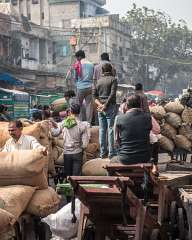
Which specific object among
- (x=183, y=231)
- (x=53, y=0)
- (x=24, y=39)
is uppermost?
(x=53, y=0)

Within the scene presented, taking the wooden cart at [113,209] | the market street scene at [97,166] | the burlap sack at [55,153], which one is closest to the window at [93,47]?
the market street scene at [97,166]

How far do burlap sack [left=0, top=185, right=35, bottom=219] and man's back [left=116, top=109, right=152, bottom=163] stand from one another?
3.96ft

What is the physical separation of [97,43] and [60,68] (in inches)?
129

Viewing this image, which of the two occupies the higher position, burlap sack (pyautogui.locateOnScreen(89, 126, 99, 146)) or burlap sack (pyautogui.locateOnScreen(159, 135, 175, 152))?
burlap sack (pyautogui.locateOnScreen(89, 126, 99, 146))

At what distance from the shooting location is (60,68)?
39969 mm

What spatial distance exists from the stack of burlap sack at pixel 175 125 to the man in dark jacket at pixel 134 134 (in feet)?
17.0

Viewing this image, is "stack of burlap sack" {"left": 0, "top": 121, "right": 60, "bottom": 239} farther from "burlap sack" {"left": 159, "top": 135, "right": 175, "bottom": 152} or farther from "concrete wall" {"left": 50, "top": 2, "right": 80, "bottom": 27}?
"concrete wall" {"left": 50, "top": 2, "right": 80, "bottom": 27}

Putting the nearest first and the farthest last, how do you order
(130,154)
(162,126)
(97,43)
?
(130,154) → (162,126) → (97,43)

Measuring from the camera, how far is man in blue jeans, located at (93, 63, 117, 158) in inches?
339

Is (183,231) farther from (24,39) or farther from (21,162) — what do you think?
(24,39)

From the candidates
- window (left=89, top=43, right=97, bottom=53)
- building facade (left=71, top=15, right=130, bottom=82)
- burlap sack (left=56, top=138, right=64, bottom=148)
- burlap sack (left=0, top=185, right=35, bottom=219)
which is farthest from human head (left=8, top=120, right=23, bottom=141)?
window (left=89, top=43, right=97, bottom=53)

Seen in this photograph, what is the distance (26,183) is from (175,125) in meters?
6.38

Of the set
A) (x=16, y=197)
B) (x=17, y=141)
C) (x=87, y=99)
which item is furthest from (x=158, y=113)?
(x=16, y=197)

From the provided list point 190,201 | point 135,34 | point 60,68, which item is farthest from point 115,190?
point 135,34
